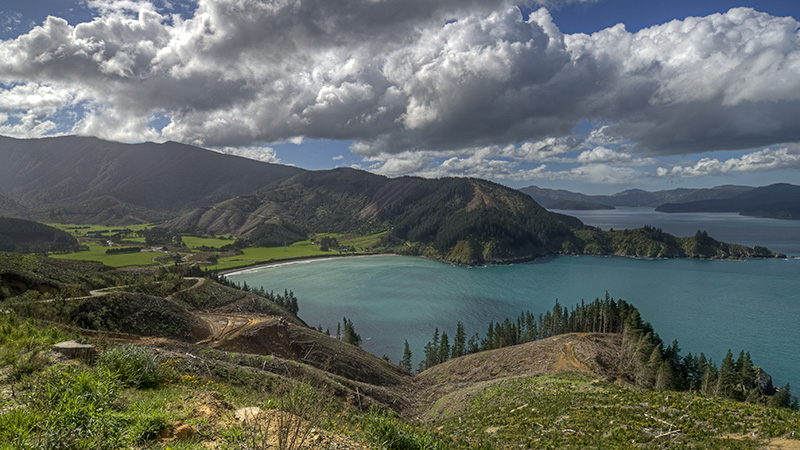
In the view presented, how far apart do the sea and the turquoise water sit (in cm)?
36

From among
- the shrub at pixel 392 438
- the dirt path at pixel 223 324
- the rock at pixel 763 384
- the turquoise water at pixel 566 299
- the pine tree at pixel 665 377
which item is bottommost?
the turquoise water at pixel 566 299

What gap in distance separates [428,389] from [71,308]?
141ft

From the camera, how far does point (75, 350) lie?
1359cm

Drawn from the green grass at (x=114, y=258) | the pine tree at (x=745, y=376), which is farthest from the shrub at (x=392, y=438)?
the green grass at (x=114, y=258)

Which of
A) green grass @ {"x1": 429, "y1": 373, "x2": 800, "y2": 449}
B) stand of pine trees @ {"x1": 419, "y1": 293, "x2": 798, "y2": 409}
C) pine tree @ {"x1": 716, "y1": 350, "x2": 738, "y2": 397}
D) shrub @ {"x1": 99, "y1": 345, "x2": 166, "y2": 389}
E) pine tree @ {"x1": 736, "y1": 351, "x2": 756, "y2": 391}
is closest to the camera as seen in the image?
shrub @ {"x1": 99, "y1": 345, "x2": 166, "y2": 389}

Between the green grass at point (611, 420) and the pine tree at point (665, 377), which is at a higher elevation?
the green grass at point (611, 420)

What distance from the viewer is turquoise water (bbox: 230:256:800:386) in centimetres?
9275

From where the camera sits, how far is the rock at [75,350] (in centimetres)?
1336

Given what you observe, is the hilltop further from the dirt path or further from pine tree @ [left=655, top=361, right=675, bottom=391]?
pine tree @ [left=655, top=361, right=675, bottom=391]

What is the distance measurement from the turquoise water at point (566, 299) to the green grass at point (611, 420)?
61.1m

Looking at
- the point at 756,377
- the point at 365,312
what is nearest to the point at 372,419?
the point at 756,377

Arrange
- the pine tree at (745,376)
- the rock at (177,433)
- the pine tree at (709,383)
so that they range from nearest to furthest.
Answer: the rock at (177,433) → the pine tree at (709,383) → the pine tree at (745,376)

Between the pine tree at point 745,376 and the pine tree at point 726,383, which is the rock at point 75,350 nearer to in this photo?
the pine tree at point 726,383

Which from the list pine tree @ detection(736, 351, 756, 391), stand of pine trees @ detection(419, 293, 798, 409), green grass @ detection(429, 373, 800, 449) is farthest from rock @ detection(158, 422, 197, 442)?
pine tree @ detection(736, 351, 756, 391)
